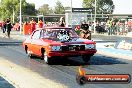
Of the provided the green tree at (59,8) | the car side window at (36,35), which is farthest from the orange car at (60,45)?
the green tree at (59,8)

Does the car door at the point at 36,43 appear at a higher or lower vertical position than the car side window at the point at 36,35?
lower

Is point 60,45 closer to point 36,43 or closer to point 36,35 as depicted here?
point 36,43

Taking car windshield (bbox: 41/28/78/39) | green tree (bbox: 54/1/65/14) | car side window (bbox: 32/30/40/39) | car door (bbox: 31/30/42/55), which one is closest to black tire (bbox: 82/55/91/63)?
car windshield (bbox: 41/28/78/39)

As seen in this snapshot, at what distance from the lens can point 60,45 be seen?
589 inches

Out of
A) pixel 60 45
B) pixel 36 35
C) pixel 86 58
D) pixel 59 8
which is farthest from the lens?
pixel 59 8

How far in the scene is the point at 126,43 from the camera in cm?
2183

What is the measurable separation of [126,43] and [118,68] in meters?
7.88

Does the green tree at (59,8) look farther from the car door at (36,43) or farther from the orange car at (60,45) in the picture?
the orange car at (60,45)

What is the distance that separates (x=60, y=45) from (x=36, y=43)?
187cm

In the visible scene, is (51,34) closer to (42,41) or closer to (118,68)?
(42,41)

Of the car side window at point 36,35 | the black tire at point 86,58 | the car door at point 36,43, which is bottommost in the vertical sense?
the black tire at point 86,58

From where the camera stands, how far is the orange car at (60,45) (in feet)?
49.4

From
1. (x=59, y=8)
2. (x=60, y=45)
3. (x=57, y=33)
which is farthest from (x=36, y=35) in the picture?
(x=59, y=8)

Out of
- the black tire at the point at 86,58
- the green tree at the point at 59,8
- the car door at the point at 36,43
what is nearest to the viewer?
the black tire at the point at 86,58
